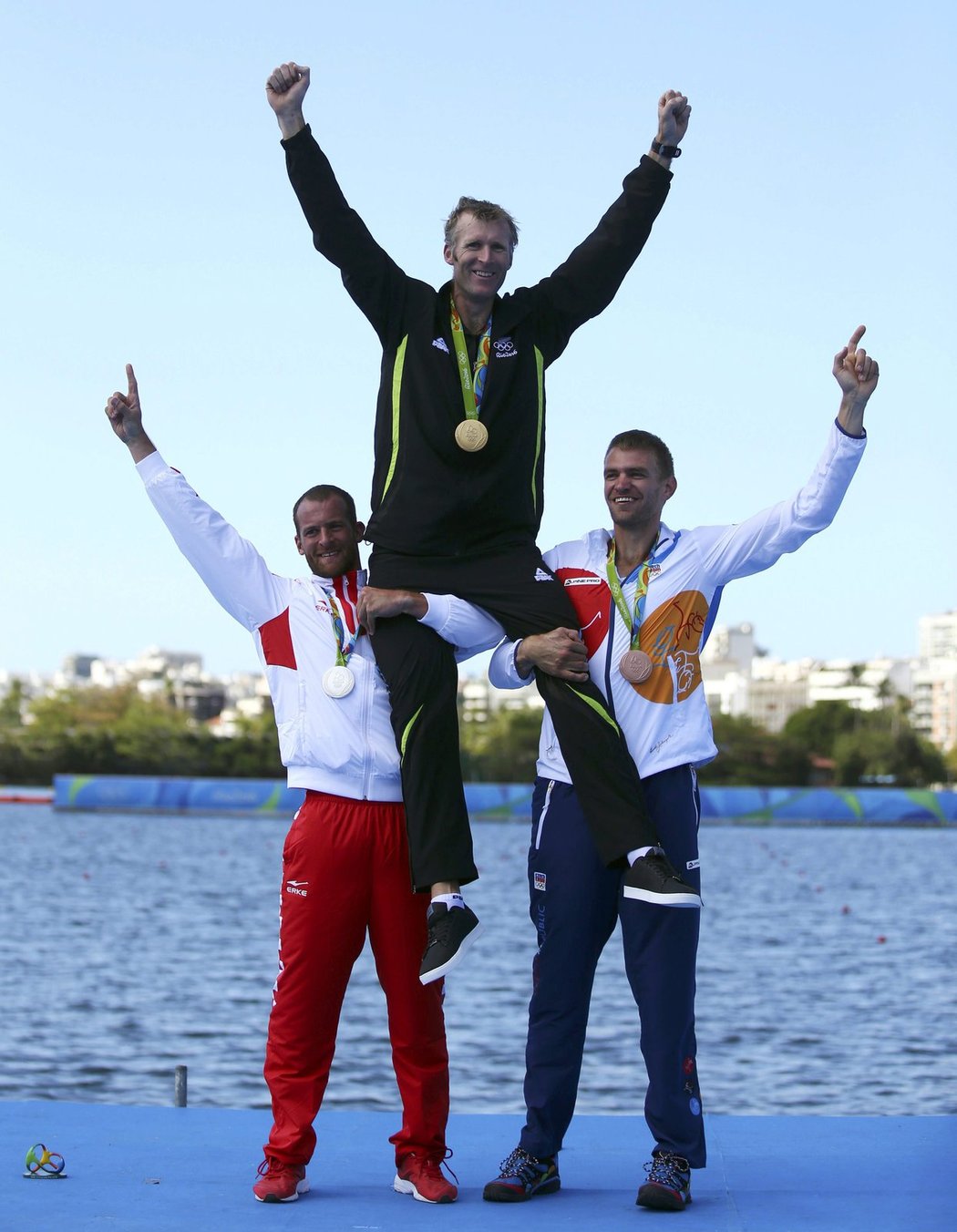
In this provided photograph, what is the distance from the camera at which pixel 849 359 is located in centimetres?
430

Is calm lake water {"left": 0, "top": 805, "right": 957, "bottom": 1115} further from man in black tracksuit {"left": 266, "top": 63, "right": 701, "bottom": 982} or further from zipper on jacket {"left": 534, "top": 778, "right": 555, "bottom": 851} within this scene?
man in black tracksuit {"left": 266, "top": 63, "right": 701, "bottom": 982}

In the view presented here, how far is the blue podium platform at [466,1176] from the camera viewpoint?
3848 millimetres

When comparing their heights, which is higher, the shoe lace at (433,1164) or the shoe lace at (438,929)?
the shoe lace at (438,929)

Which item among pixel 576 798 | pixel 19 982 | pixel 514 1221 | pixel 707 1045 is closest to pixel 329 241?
pixel 576 798


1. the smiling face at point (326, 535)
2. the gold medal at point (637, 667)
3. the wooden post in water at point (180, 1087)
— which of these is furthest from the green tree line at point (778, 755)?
the gold medal at point (637, 667)

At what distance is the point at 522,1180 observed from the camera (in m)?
4.15

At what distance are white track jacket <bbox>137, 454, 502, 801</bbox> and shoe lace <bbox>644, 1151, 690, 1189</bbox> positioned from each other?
1.18m

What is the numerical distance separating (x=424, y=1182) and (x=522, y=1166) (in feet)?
0.88

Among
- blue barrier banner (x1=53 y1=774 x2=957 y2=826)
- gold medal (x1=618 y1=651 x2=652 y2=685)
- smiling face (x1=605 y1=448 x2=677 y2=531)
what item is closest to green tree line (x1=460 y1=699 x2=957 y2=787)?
blue barrier banner (x1=53 y1=774 x2=957 y2=826)

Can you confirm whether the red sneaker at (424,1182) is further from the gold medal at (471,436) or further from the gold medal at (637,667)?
the gold medal at (471,436)

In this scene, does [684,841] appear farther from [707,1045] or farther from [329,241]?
[707,1045]

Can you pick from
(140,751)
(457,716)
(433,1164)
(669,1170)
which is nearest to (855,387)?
(457,716)

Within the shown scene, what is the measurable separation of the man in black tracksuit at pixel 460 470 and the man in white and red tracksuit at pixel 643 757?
0.49ft

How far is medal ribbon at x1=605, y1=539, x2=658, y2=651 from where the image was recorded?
434cm
